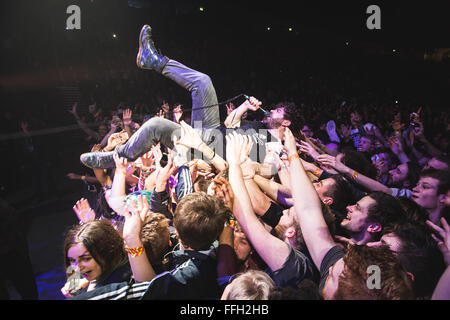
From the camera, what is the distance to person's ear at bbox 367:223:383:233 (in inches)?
60.0

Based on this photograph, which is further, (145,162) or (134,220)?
(145,162)

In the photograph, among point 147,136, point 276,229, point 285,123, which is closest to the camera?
point 276,229

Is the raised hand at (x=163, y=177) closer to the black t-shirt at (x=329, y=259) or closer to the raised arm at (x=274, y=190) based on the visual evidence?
the raised arm at (x=274, y=190)

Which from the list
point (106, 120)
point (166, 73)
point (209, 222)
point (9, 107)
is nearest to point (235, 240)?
point (209, 222)

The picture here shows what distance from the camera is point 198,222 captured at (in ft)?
4.28

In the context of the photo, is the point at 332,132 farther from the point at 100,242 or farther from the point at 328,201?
the point at 100,242

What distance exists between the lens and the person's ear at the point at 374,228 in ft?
5.00

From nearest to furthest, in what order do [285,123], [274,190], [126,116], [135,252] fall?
[135,252] → [274,190] → [285,123] → [126,116]

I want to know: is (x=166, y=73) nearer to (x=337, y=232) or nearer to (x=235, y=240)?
(x=235, y=240)

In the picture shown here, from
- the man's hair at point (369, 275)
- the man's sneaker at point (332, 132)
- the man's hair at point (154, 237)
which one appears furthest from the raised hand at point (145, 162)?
the man's sneaker at point (332, 132)

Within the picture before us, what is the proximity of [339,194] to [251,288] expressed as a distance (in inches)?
46.9

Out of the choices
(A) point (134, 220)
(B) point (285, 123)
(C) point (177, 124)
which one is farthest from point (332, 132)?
(A) point (134, 220)

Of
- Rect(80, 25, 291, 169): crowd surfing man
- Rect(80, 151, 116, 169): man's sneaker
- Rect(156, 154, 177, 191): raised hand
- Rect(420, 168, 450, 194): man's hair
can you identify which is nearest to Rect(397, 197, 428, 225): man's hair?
Rect(420, 168, 450, 194): man's hair

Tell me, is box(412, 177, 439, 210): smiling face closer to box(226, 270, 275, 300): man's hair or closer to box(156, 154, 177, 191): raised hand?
box(226, 270, 275, 300): man's hair
